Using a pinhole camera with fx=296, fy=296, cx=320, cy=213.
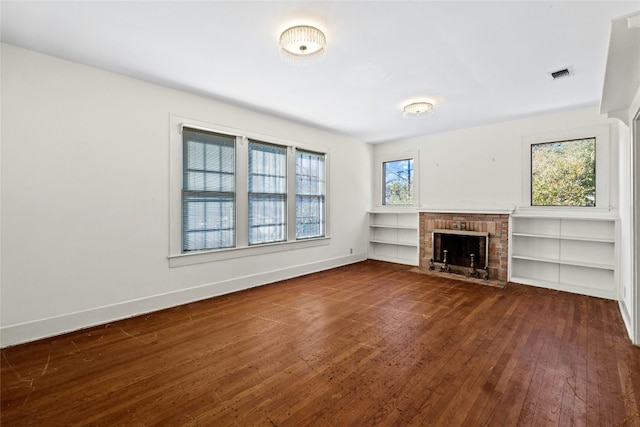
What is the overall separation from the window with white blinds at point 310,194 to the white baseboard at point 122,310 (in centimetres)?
A: 93

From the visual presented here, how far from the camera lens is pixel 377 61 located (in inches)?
125

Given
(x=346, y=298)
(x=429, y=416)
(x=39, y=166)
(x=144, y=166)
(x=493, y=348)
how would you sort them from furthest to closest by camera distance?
1. (x=346, y=298)
2. (x=144, y=166)
3. (x=39, y=166)
4. (x=493, y=348)
5. (x=429, y=416)

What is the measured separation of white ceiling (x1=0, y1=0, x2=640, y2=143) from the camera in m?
2.34

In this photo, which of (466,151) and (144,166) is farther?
(466,151)

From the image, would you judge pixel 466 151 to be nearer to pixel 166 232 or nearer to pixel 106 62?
pixel 166 232

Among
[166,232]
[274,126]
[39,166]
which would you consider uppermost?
[274,126]

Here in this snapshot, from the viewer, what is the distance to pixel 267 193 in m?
5.02

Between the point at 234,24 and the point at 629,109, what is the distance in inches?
162

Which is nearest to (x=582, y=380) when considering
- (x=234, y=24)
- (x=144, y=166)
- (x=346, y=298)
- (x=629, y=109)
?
(x=346, y=298)

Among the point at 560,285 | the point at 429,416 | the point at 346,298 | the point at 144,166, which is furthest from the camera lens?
the point at 560,285

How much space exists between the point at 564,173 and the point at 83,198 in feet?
22.1

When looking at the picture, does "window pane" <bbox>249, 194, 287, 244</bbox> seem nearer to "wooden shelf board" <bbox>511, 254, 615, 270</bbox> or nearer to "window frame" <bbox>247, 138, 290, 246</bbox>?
"window frame" <bbox>247, 138, 290, 246</bbox>

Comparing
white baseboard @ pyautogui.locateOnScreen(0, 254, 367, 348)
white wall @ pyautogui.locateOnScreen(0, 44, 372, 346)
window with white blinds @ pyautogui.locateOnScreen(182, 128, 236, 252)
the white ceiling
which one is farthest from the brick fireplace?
white wall @ pyautogui.locateOnScreen(0, 44, 372, 346)

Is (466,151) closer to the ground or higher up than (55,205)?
higher up
